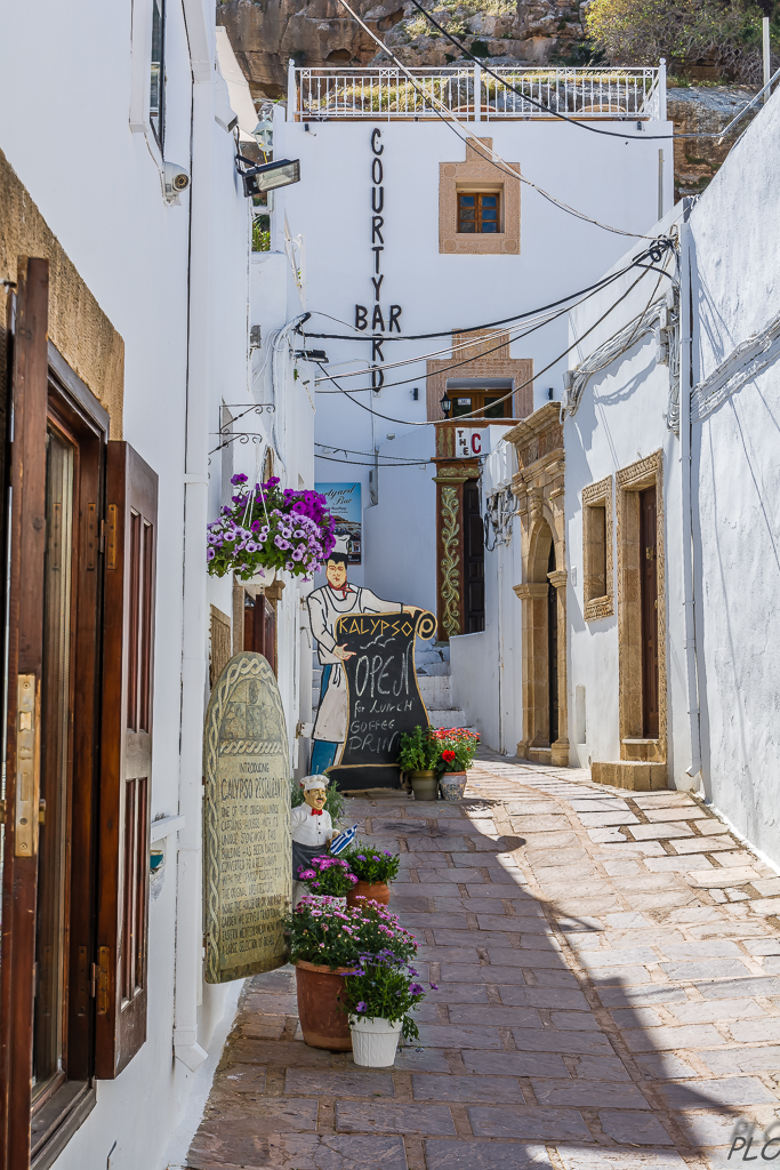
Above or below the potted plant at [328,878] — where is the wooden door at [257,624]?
above

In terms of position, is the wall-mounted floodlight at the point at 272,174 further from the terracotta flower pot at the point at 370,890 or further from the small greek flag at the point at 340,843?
the terracotta flower pot at the point at 370,890

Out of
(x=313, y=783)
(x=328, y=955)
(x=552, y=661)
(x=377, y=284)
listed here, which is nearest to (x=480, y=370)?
(x=377, y=284)

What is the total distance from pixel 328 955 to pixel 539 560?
10814mm

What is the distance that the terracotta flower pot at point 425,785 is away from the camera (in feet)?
39.7

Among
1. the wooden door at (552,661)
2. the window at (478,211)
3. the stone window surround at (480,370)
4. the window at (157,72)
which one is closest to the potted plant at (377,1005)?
the window at (157,72)

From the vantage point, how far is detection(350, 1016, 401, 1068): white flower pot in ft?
19.6

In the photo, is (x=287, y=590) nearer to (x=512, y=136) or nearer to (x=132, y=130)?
(x=132, y=130)

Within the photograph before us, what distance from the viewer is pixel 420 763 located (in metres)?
12.1

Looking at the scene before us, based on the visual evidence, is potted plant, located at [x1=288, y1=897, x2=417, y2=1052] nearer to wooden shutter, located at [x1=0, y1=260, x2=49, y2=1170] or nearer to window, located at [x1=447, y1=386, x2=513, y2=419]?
wooden shutter, located at [x1=0, y1=260, x2=49, y2=1170]

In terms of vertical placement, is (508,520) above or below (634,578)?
above

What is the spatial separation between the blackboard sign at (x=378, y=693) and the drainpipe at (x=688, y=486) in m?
2.59

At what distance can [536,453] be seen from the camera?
53.3 ft

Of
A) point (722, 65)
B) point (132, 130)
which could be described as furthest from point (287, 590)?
point (722, 65)

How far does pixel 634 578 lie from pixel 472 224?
12407 millimetres
